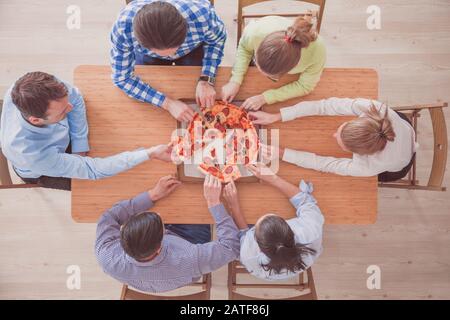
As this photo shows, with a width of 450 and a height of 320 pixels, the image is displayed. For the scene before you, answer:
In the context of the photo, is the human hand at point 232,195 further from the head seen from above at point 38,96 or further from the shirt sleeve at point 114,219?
the head seen from above at point 38,96

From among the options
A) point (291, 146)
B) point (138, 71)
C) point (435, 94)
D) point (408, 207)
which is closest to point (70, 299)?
point (138, 71)

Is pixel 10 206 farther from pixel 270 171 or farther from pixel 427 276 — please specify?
pixel 427 276

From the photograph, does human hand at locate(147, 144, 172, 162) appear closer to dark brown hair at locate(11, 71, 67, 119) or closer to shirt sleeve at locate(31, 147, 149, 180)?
shirt sleeve at locate(31, 147, 149, 180)

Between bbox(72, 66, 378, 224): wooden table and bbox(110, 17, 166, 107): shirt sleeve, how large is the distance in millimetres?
65

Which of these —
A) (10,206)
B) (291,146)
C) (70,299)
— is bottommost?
(70,299)

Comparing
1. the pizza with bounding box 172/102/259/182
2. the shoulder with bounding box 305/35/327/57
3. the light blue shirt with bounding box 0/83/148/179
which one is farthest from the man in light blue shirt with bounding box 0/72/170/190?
the shoulder with bounding box 305/35/327/57

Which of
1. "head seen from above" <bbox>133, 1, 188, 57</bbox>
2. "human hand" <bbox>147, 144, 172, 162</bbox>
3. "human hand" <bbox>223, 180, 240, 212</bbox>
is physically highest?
"head seen from above" <bbox>133, 1, 188, 57</bbox>

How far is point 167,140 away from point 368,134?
0.98 m

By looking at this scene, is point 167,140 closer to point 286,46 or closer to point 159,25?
point 159,25

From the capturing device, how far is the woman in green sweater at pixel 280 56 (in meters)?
1.61

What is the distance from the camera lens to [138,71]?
1.89 metres

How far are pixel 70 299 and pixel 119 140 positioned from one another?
1570 millimetres

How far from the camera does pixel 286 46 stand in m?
1.60

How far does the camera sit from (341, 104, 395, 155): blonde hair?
1705mm
